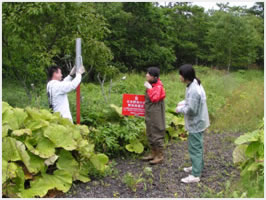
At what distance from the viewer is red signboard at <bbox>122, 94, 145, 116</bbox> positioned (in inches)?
186

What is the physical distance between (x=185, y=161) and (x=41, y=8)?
3.13 meters

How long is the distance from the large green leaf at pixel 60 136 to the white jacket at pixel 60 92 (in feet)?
1.91

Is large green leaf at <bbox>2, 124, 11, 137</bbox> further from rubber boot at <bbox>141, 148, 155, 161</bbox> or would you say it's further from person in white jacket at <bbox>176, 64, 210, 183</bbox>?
rubber boot at <bbox>141, 148, 155, 161</bbox>

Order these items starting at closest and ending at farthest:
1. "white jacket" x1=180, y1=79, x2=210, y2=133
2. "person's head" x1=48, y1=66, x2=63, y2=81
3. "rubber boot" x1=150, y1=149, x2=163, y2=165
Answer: "white jacket" x1=180, y1=79, x2=210, y2=133 < "person's head" x1=48, y1=66, x2=63, y2=81 < "rubber boot" x1=150, y1=149, x2=163, y2=165

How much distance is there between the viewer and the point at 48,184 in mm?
3484

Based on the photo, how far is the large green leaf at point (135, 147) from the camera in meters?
4.97

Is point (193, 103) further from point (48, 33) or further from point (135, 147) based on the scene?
point (48, 33)

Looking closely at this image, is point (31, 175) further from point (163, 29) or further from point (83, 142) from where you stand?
point (163, 29)

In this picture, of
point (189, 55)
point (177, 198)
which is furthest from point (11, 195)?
point (189, 55)

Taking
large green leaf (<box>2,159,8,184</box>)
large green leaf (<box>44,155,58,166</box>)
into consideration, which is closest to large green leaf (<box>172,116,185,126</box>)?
large green leaf (<box>44,155,58,166</box>)

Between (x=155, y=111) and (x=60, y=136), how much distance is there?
1475mm

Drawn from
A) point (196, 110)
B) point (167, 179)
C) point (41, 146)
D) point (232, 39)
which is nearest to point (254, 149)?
point (196, 110)

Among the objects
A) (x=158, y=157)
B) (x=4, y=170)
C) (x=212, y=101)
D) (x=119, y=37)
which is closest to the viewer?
(x=4, y=170)

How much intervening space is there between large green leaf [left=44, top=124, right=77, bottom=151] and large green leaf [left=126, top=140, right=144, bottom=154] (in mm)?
1425
